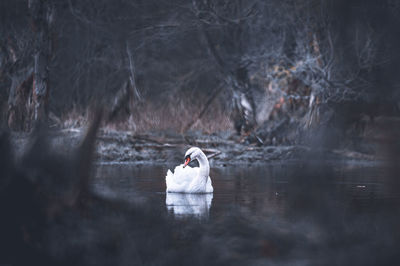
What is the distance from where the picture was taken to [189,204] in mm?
9164

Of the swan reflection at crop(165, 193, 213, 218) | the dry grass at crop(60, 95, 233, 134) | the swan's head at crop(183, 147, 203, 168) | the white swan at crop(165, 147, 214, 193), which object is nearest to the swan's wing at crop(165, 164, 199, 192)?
the white swan at crop(165, 147, 214, 193)

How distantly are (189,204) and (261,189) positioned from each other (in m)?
1.78

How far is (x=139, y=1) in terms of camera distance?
19.7m

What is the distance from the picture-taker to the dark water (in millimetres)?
8719

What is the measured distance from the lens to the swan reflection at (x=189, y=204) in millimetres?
8271

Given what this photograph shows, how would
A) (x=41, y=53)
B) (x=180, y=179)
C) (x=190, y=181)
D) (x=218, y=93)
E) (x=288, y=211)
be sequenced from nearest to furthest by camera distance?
(x=288, y=211) → (x=180, y=179) → (x=190, y=181) → (x=41, y=53) → (x=218, y=93)

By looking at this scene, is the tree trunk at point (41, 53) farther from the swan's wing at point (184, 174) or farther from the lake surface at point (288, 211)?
the swan's wing at point (184, 174)

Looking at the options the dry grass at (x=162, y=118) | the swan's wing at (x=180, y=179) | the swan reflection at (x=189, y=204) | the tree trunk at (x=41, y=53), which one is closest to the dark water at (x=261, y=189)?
the swan reflection at (x=189, y=204)

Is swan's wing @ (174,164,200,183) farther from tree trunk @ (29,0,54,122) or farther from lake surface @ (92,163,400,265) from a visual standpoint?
tree trunk @ (29,0,54,122)

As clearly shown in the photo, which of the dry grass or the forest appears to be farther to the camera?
the dry grass

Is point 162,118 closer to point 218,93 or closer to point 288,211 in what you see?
point 218,93

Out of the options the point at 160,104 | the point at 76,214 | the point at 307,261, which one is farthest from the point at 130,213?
the point at 160,104

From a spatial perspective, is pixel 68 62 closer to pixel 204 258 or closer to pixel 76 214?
pixel 76 214

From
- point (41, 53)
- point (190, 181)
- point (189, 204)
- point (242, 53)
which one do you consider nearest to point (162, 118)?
point (242, 53)
